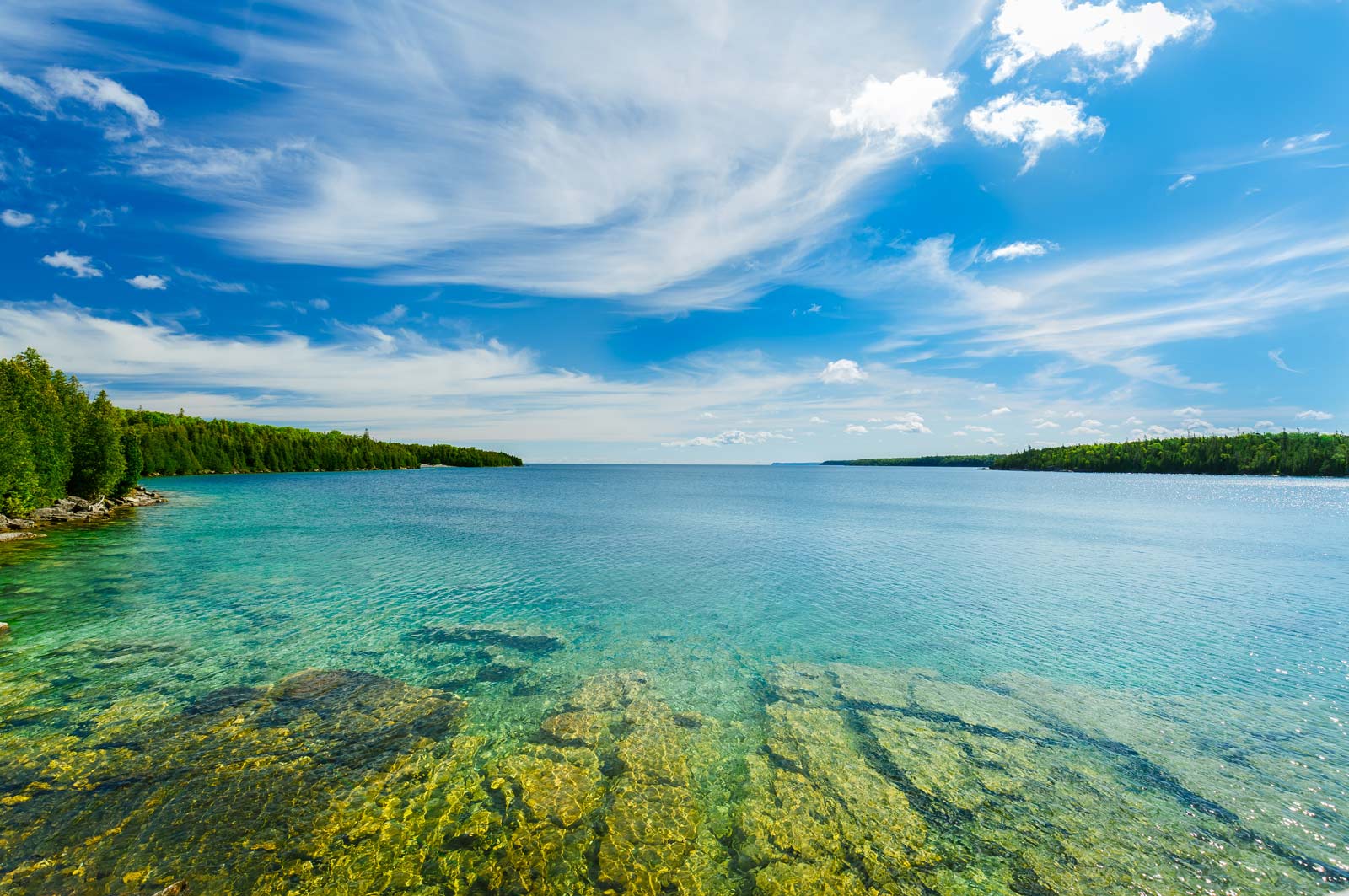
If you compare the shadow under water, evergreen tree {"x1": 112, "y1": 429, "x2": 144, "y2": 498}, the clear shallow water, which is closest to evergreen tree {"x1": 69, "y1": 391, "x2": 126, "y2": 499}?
evergreen tree {"x1": 112, "y1": 429, "x2": 144, "y2": 498}

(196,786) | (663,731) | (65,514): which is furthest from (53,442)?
(663,731)

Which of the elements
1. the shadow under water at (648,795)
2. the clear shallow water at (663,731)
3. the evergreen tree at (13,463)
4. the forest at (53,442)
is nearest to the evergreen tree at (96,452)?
the forest at (53,442)

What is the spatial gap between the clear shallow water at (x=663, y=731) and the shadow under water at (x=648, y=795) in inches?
2.8

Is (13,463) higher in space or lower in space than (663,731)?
higher

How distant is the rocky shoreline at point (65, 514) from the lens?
44.6 meters

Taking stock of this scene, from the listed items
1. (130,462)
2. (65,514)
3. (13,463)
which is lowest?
(65,514)

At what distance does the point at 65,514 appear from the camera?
55500 mm

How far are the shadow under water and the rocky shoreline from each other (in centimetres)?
4481

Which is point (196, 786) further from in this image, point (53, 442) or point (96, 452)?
point (96, 452)

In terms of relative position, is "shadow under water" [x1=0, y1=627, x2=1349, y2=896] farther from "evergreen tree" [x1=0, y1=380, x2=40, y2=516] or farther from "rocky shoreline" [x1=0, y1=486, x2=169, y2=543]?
"evergreen tree" [x1=0, y1=380, x2=40, y2=516]

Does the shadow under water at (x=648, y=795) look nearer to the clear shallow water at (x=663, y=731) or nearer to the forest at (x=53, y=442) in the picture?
the clear shallow water at (x=663, y=731)

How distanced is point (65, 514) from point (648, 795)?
258 feet

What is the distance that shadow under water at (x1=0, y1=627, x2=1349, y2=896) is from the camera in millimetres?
9359

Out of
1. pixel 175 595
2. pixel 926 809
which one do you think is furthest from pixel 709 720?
pixel 175 595
